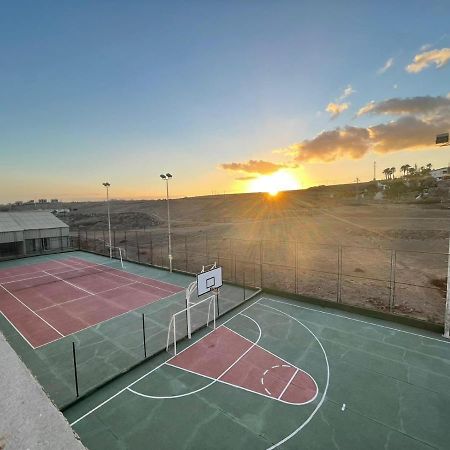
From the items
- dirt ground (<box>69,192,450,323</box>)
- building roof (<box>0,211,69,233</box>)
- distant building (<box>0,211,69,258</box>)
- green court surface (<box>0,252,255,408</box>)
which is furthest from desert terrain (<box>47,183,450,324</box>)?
green court surface (<box>0,252,255,408</box>)

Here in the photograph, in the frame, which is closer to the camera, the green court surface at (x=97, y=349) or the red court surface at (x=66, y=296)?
the green court surface at (x=97, y=349)

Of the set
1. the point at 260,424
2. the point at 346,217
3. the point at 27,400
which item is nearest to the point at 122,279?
the point at 260,424

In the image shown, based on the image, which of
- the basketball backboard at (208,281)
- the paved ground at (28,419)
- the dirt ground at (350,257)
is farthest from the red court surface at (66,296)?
the paved ground at (28,419)

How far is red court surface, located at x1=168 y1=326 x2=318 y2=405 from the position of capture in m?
11.0

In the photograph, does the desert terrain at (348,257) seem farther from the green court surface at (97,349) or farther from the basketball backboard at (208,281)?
the green court surface at (97,349)

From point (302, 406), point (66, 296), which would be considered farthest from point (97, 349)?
point (302, 406)

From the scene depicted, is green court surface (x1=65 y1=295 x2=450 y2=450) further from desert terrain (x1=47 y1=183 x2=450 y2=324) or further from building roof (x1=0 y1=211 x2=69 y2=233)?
building roof (x1=0 y1=211 x2=69 y2=233)

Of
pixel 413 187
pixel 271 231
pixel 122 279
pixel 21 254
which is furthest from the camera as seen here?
pixel 413 187

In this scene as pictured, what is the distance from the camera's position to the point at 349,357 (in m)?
13.3

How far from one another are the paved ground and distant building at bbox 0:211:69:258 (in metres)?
41.3

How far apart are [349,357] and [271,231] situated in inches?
1921

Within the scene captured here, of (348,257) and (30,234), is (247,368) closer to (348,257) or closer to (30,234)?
(348,257)

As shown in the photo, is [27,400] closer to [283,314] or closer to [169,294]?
[283,314]

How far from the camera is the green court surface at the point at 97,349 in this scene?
11969mm
